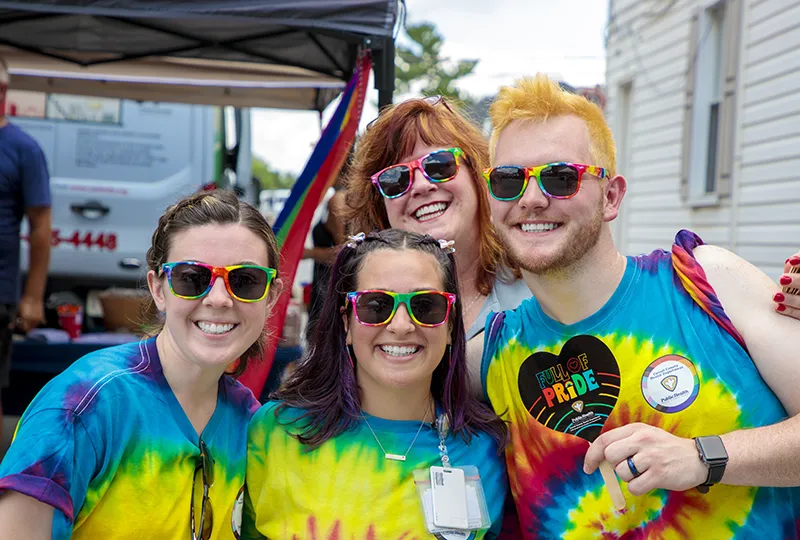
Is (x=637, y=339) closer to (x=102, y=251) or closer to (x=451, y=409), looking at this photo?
(x=451, y=409)

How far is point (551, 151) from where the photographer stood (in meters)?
2.12

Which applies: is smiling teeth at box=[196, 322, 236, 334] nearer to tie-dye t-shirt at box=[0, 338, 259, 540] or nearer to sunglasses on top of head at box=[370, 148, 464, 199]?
tie-dye t-shirt at box=[0, 338, 259, 540]

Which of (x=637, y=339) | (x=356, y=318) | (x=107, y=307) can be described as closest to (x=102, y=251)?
(x=107, y=307)

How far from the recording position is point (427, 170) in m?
2.81

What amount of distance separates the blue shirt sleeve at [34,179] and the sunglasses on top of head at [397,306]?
3.14 m

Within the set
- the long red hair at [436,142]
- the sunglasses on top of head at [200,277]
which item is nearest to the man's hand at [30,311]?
the long red hair at [436,142]

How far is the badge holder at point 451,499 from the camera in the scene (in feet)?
6.61

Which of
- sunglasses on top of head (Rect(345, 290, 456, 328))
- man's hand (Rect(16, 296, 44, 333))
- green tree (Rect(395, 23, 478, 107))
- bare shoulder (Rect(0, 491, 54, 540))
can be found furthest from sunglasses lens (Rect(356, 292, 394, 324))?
green tree (Rect(395, 23, 478, 107))

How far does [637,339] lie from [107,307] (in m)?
4.81

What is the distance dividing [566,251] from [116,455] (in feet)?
4.01

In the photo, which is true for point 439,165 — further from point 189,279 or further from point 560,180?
point 189,279

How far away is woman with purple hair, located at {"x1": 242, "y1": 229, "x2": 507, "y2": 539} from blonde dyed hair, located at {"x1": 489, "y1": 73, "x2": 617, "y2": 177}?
0.43 m

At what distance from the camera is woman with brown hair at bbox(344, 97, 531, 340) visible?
282 cm

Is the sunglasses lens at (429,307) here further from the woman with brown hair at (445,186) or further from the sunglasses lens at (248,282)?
the woman with brown hair at (445,186)
